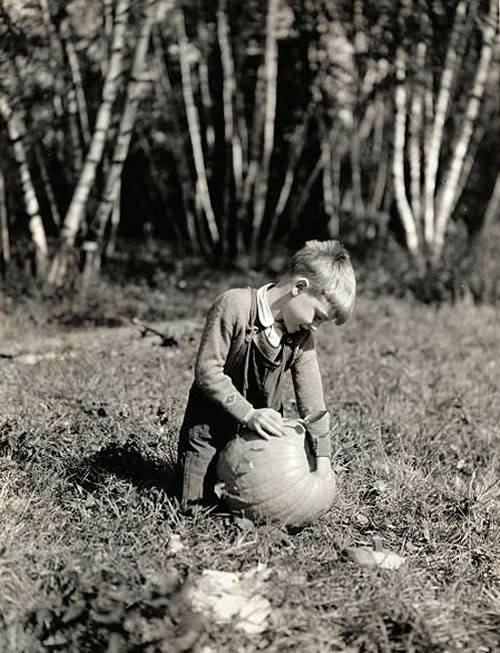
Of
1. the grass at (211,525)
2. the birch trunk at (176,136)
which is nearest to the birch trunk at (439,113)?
the birch trunk at (176,136)

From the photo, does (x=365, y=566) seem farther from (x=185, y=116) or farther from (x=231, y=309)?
(x=185, y=116)

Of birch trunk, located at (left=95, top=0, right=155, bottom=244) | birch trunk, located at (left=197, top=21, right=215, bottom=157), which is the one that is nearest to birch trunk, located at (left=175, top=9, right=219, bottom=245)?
birch trunk, located at (left=197, top=21, right=215, bottom=157)

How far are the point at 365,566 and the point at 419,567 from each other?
0.24m

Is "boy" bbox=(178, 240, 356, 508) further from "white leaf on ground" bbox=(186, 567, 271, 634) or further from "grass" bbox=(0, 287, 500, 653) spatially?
"white leaf on ground" bbox=(186, 567, 271, 634)

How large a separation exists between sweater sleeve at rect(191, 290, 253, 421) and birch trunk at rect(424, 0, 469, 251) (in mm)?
6070

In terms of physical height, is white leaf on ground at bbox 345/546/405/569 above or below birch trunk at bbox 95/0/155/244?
below

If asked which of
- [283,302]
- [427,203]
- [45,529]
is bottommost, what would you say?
[427,203]

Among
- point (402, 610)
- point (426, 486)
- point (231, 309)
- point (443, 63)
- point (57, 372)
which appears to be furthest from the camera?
point (443, 63)

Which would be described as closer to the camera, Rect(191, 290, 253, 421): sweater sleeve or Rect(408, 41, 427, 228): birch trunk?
Rect(191, 290, 253, 421): sweater sleeve

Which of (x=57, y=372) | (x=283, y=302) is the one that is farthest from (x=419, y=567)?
(x=57, y=372)

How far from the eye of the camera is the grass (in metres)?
3.03

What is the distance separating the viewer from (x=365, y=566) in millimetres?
3527

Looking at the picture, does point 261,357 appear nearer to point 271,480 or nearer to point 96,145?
point 271,480

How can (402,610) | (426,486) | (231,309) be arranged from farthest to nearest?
(426,486) → (231,309) → (402,610)
